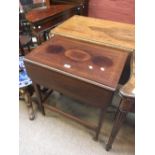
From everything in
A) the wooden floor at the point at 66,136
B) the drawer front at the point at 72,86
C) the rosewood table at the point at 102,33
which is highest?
the rosewood table at the point at 102,33

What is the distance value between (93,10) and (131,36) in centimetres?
84

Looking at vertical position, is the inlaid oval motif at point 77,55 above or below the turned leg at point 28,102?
above

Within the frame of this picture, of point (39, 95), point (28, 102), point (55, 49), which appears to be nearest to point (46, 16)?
point (55, 49)

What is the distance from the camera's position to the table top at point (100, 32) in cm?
135

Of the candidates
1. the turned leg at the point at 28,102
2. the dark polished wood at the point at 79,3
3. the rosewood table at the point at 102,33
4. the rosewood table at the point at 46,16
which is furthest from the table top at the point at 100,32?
the turned leg at the point at 28,102

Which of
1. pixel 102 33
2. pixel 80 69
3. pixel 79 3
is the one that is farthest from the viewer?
pixel 79 3

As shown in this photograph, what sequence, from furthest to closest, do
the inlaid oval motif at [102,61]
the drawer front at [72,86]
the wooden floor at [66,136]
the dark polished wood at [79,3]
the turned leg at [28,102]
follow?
the dark polished wood at [79,3], the turned leg at [28,102], the wooden floor at [66,136], the inlaid oval motif at [102,61], the drawer front at [72,86]

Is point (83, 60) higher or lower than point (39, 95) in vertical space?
higher

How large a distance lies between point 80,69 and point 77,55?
17cm

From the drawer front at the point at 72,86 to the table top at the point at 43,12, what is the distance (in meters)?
0.55

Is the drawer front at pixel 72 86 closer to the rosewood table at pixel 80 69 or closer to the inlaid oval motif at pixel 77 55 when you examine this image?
the rosewood table at pixel 80 69

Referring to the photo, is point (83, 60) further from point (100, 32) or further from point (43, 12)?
point (43, 12)

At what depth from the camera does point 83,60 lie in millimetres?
1196
